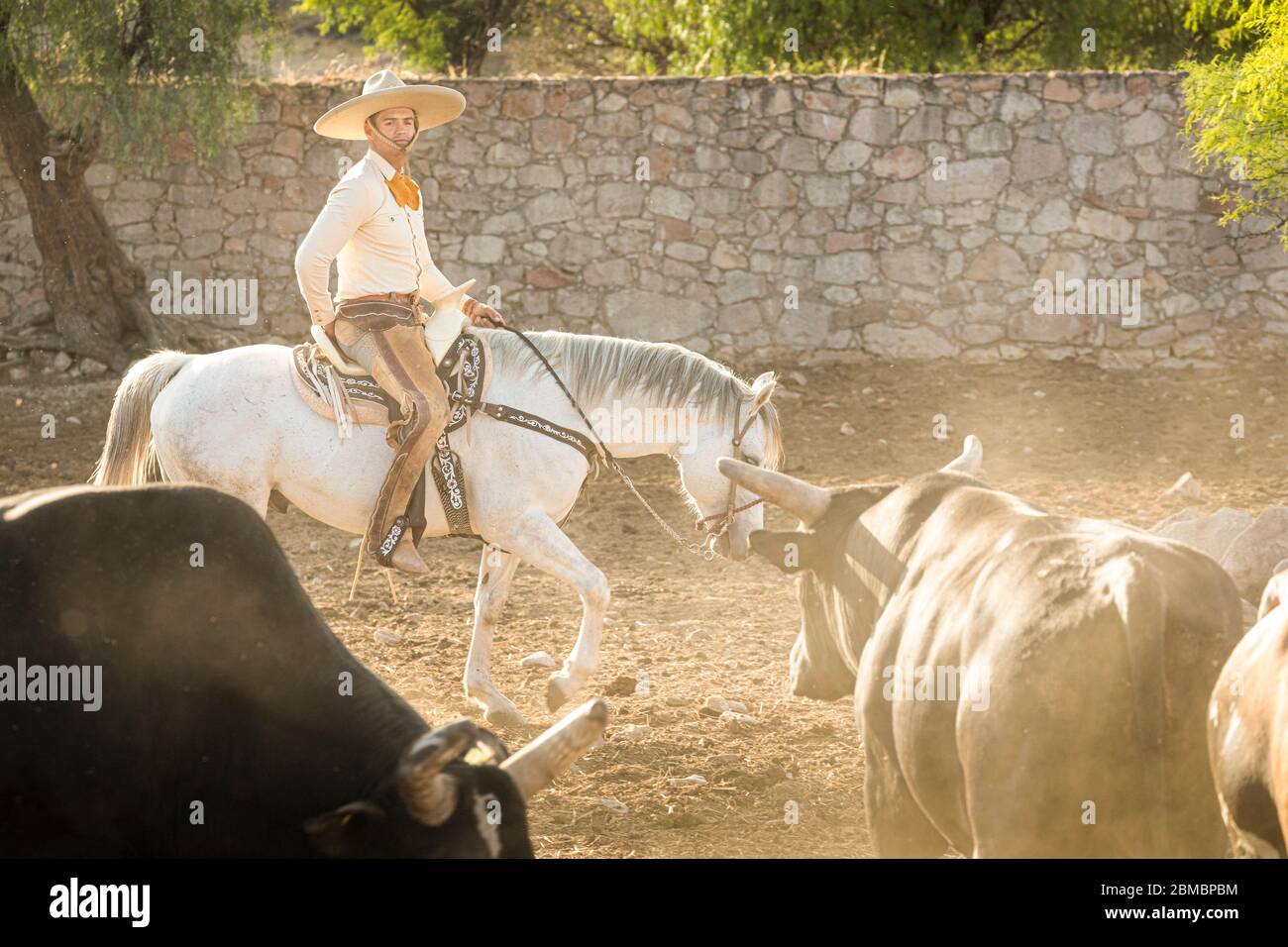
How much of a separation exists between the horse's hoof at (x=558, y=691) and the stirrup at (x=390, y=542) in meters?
0.92

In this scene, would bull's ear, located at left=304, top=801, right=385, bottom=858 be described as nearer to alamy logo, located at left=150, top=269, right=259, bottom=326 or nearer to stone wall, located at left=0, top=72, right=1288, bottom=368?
stone wall, located at left=0, top=72, right=1288, bottom=368

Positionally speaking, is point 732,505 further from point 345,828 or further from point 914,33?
point 914,33

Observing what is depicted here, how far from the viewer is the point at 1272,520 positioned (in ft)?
24.1

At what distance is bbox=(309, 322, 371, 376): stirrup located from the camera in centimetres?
652

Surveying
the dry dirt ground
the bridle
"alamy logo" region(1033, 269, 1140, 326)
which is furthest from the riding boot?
"alamy logo" region(1033, 269, 1140, 326)

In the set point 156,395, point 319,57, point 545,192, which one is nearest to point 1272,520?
point 156,395

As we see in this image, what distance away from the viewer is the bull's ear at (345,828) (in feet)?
9.55

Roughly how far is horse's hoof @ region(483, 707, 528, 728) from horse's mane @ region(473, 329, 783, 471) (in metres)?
1.51

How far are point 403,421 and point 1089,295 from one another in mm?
9713

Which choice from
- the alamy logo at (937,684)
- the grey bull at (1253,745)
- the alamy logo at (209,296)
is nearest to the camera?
the grey bull at (1253,745)
